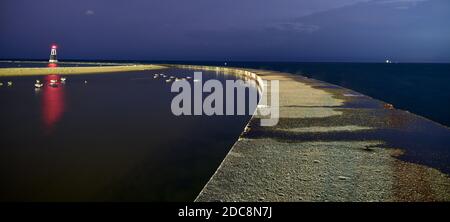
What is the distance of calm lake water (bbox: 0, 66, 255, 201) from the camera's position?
785 centimetres

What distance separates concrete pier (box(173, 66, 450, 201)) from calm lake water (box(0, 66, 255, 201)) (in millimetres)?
1446

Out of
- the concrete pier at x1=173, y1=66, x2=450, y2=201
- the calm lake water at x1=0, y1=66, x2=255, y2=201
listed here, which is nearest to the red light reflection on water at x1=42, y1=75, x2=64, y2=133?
the calm lake water at x1=0, y1=66, x2=255, y2=201

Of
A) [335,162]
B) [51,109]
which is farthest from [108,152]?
[51,109]

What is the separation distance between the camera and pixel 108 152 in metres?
10.9

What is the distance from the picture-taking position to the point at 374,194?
601cm

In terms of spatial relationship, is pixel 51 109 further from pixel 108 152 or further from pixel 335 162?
pixel 335 162

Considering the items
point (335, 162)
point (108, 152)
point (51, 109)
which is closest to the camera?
point (335, 162)

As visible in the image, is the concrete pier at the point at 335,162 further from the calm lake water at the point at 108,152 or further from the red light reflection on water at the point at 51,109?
the red light reflection on water at the point at 51,109

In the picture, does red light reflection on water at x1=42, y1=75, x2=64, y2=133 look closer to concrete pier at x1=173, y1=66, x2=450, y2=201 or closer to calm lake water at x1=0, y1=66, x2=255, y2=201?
calm lake water at x1=0, y1=66, x2=255, y2=201

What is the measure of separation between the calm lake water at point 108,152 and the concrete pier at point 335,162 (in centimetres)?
145

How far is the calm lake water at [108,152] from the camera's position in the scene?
7.85 m

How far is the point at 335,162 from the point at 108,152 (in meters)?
6.91

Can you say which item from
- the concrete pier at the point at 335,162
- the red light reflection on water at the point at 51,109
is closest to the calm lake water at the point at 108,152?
the red light reflection on water at the point at 51,109
